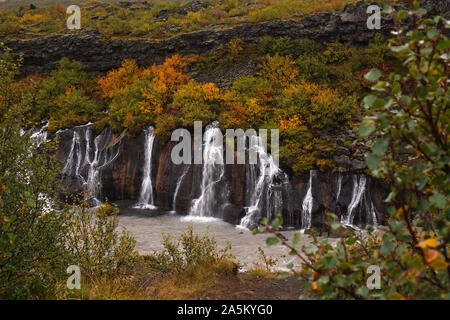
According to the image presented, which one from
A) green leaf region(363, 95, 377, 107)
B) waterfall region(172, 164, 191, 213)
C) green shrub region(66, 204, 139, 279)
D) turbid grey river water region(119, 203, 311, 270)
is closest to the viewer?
green leaf region(363, 95, 377, 107)

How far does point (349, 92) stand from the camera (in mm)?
19672

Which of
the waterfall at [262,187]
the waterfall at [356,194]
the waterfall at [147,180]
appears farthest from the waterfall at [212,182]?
the waterfall at [356,194]

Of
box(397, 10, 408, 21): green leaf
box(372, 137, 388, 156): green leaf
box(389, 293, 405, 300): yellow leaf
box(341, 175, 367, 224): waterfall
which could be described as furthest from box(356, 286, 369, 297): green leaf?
box(341, 175, 367, 224): waterfall

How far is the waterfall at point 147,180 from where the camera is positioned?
64.5ft

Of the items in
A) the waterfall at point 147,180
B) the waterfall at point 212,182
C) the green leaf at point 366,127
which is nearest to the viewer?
the green leaf at point 366,127

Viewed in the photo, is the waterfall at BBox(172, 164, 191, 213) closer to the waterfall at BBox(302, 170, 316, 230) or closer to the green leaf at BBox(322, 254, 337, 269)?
the waterfall at BBox(302, 170, 316, 230)

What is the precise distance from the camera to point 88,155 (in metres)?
21.5

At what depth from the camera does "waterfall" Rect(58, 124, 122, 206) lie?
20.8 meters

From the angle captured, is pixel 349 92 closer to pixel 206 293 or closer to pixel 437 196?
pixel 206 293

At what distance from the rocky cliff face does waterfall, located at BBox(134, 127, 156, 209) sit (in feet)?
0.83

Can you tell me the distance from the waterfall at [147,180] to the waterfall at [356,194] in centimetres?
1125

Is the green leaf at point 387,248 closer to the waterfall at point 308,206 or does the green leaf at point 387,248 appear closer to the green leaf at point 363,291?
the green leaf at point 363,291

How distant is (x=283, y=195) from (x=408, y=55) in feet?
47.1
